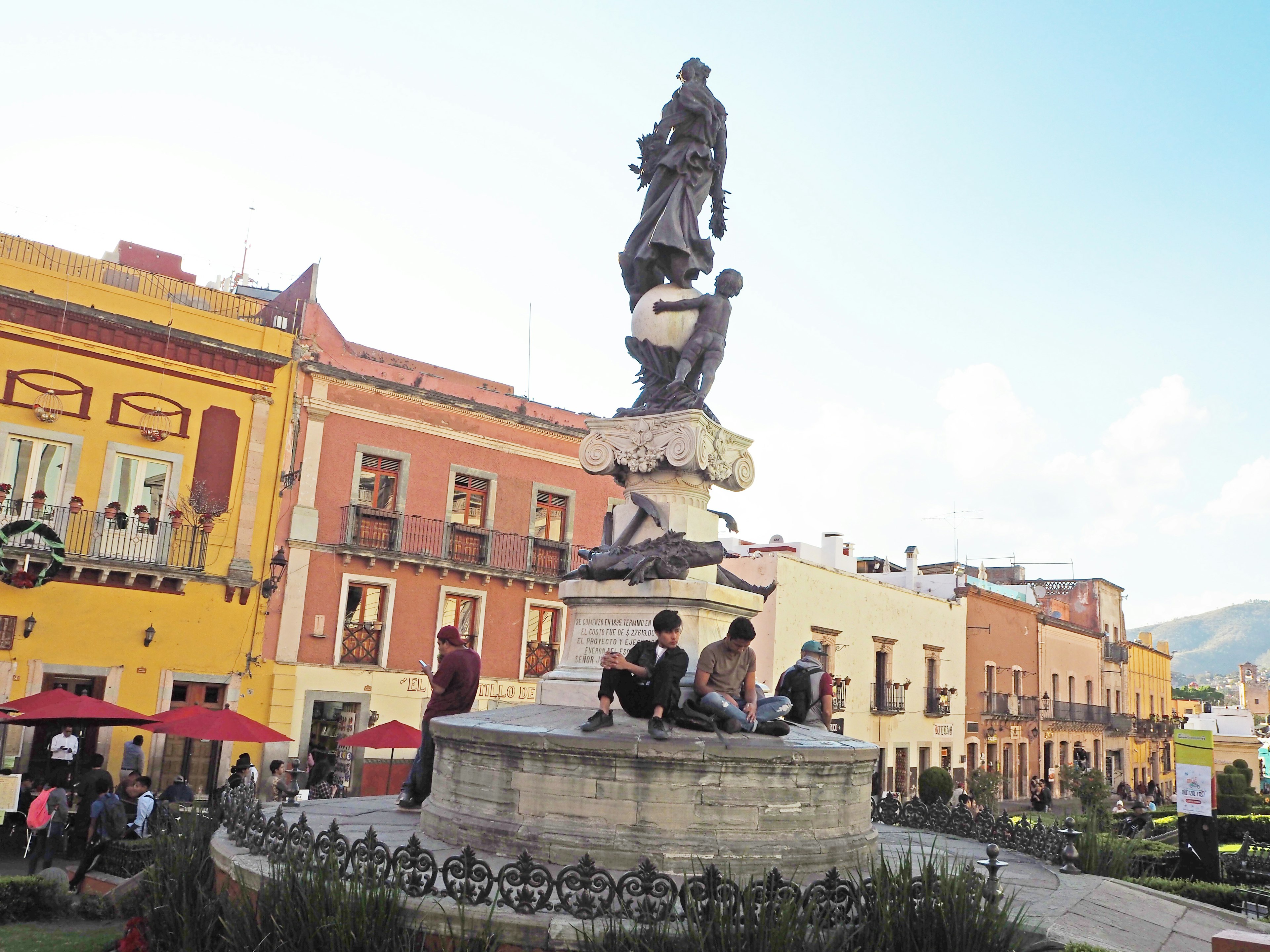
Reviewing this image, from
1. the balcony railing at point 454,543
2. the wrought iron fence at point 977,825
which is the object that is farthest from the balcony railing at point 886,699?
the wrought iron fence at point 977,825

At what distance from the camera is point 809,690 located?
8.72 m

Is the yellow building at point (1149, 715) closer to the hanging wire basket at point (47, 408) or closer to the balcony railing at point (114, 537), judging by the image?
the balcony railing at point (114, 537)

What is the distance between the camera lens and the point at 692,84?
10508mm

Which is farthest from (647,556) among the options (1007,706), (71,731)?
(1007,706)

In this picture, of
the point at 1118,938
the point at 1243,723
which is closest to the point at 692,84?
the point at 1118,938

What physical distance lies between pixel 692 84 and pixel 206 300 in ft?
54.8

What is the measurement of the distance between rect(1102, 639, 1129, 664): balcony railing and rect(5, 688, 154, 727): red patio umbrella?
4776 centimetres

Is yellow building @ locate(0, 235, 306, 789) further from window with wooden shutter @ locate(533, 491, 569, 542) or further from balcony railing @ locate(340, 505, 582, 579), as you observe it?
window with wooden shutter @ locate(533, 491, 569, 542)

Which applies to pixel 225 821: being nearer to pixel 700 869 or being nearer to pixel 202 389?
pixel 700 869

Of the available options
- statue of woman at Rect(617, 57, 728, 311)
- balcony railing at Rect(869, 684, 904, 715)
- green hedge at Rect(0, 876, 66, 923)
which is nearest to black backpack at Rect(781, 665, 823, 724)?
statue of woman at Rect(617, 57, 728, 311)

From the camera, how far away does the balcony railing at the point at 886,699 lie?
3112 centimetres

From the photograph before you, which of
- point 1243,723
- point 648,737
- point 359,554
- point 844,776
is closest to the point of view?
point 648,737

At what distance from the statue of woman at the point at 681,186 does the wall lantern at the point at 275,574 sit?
1397 centimetres

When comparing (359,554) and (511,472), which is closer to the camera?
(359,554)
